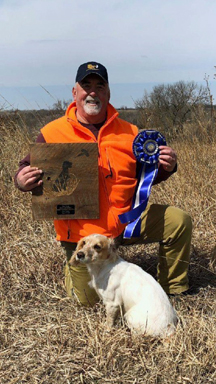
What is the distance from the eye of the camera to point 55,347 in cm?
264

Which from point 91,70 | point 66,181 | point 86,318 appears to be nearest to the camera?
point 86,318

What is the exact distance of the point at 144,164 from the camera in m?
3.31

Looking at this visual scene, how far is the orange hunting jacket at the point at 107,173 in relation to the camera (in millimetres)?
3209

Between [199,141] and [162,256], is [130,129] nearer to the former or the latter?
[162,256]

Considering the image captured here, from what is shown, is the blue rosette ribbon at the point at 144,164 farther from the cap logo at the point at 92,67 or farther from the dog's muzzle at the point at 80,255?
the cap logo at the point at 92,67

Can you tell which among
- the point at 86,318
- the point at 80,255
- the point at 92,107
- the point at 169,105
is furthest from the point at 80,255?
the point at 169,105

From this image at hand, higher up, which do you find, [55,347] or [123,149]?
[123,149]

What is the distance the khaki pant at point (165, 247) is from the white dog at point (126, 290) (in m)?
0.39

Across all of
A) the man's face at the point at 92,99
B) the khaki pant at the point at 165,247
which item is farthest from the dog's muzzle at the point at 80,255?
the man's face at the point at 92,99

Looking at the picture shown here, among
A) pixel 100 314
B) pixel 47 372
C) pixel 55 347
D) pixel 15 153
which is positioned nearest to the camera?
pixel 47 372

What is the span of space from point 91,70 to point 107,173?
0.86 metres

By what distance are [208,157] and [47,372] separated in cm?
380

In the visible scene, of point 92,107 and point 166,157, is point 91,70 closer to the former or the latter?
point 92,107

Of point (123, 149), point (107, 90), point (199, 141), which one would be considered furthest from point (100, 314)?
point (199, 141)
